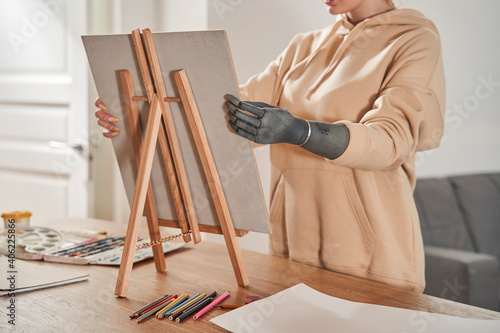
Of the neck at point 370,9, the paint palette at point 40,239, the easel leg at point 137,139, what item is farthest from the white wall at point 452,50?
the easel leg at point 137,139

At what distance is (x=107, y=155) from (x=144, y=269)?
2.14 meters

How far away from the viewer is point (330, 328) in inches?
36.4

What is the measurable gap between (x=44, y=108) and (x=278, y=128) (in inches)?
98.8

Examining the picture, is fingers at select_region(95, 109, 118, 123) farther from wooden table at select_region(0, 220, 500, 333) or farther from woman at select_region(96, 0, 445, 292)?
wooden table at select_region(0, 220, 500, 333)

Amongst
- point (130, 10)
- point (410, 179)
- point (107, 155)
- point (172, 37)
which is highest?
point (130, 10)

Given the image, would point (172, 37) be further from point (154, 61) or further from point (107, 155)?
point (107, 155)

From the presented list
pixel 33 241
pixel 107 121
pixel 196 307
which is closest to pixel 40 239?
pixel 33 241

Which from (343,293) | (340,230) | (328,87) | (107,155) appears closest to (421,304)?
(343,293)

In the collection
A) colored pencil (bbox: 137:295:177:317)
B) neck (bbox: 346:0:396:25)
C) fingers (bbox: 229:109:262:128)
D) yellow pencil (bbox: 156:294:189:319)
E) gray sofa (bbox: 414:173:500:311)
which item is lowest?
gray sofa (bbox: 414:173:500:311)

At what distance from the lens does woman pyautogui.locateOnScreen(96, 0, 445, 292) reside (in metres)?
1.25

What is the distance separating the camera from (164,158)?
1.19 meters

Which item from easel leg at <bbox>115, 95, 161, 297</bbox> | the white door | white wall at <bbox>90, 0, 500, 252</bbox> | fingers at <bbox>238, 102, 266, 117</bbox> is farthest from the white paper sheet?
the white door

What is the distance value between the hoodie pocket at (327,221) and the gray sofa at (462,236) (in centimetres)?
130

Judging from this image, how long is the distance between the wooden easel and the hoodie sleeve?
0.97 feet
